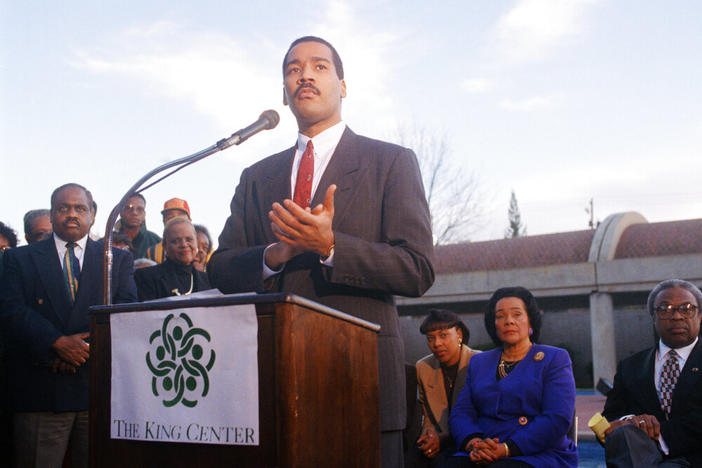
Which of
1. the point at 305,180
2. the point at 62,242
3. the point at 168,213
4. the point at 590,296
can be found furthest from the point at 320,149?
the point at 590,296

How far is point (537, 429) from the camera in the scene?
3547 mm

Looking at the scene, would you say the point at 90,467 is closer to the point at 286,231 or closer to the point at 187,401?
the point at 187,401

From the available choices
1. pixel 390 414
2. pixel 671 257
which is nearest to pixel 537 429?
pixel 390 414

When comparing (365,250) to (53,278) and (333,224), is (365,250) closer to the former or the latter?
(333,224)

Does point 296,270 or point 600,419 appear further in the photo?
point 600,419

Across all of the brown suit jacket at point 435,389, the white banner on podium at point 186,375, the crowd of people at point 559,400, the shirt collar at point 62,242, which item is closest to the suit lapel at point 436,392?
the brown suit jacket at point 435,389

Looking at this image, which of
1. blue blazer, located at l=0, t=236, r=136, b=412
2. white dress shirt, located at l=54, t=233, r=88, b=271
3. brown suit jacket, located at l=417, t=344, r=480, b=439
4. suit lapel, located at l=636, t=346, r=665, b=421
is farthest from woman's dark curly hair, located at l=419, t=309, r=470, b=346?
white dress shirt, located at l=54, t=233, r=88, b=271

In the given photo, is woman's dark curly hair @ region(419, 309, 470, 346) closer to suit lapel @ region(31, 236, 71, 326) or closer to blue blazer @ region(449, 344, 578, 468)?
blue blazer @ region(449, 344, 578, 468)

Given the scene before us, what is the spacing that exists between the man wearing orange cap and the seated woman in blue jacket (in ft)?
10.1

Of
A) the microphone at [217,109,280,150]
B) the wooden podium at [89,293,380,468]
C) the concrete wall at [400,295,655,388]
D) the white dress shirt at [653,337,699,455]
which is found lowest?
the concrete wall at [400,295,655,388]

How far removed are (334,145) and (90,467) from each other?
112 cm

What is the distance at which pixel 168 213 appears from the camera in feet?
19.8

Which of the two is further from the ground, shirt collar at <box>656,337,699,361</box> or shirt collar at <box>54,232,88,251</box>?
shirt collar at <box>54,232,88,251</box>

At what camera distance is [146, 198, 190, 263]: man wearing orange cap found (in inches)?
234
